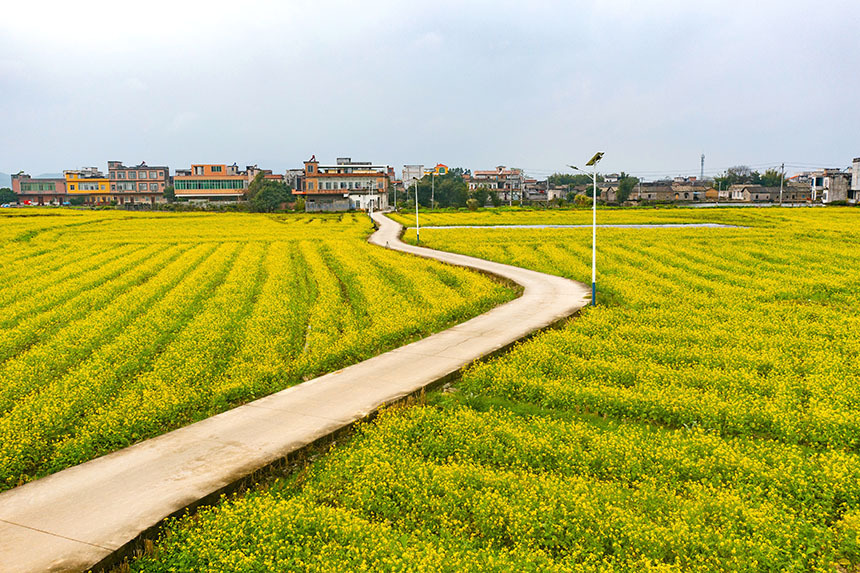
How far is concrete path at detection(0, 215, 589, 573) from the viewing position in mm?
6965

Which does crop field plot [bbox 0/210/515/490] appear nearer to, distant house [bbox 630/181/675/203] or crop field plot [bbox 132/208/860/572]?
crop field plot [bbox 132/208/860/572]

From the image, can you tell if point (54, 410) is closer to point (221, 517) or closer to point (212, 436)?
point (212, 436)

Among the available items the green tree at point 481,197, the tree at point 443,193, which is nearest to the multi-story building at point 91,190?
the tree at point 443,193

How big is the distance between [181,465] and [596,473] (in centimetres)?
594

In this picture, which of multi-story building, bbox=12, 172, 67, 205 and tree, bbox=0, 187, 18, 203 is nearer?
multi-story building, bbox=12, 172, 67, 205

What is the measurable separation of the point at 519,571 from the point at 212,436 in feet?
18.4

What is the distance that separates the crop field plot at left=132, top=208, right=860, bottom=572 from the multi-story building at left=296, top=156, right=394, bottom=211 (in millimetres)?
94983

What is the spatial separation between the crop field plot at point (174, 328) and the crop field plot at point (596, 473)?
3.45 m

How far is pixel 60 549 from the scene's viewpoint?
6797 mm

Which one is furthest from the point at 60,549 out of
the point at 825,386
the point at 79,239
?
the point at 79,239

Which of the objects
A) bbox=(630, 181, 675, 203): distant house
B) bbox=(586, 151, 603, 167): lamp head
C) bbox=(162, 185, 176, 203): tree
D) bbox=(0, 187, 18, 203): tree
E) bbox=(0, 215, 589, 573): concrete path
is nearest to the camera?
bbox=(0, 215, 589, 573): concrete path

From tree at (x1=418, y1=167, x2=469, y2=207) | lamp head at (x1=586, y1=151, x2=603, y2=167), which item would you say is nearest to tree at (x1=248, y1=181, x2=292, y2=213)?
tree at (x1=418, y1=167, x2=469, y2=207)

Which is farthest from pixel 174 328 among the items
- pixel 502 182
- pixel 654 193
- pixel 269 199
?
pixel 502 182

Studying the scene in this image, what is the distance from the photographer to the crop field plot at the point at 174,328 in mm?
10555
